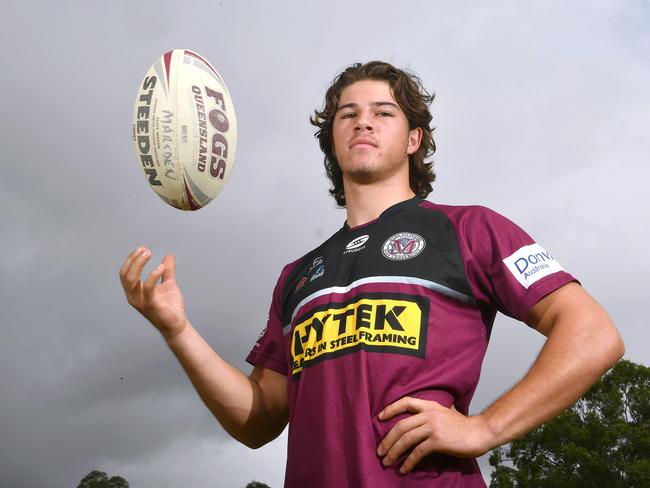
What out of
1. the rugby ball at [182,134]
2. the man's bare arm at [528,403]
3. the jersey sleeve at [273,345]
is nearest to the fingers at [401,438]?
the man's bare arm at [528,403]

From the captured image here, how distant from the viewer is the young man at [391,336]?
10.8 feet

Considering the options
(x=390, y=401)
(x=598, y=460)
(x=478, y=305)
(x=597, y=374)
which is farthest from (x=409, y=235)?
(x=598, y=460)

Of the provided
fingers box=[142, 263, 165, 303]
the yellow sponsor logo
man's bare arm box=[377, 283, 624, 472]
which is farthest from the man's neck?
man's bare arm box=[377, 283, 624, 472]

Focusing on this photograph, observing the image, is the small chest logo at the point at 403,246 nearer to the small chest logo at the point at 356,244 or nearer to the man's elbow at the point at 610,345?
the small chest logo at the point at 356,244

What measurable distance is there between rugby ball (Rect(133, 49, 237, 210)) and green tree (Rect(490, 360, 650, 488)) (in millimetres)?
31287

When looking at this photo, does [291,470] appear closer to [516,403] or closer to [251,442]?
[251,442]

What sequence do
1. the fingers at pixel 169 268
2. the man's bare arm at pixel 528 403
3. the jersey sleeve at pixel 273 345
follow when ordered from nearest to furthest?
the man's bare arm at pixel 528 403, the fingers at pixel 169 268, the jersey sleeve at pixel 273 345

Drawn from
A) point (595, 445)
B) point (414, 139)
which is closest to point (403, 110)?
point (414, 139)

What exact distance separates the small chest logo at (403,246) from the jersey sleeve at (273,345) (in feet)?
3.24

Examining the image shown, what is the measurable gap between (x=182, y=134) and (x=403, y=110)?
1404mm

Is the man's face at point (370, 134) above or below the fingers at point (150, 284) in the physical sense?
above

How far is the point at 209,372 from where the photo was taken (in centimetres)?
427

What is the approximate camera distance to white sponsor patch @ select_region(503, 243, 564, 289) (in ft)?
11.8

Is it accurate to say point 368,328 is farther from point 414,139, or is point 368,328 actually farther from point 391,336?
point 414,139
